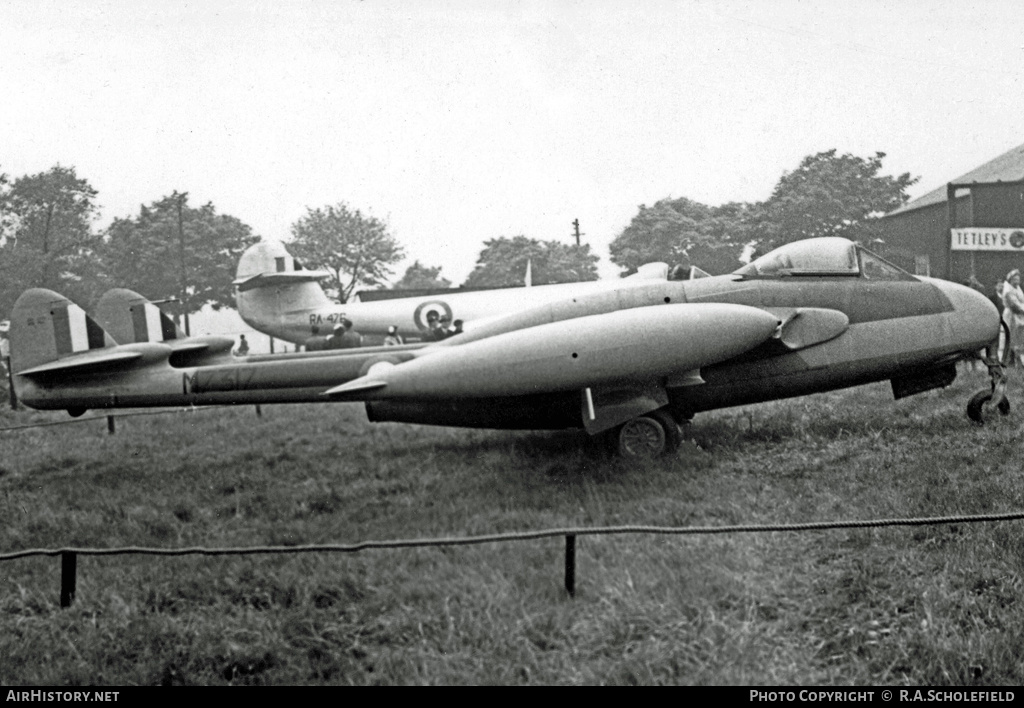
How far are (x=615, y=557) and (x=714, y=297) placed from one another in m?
3.67

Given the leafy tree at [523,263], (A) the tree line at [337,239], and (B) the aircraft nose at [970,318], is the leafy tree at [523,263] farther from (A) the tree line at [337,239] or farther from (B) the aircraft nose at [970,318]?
(B) the aircraft nose at [970,318]

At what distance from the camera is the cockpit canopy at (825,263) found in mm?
7066

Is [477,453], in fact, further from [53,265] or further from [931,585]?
[53,265]

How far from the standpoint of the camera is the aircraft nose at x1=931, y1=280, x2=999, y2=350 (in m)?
6.90

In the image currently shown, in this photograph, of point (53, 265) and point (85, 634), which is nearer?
point (85, 634)

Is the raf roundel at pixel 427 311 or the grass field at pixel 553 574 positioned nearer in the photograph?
the grass field at pixel 553 574

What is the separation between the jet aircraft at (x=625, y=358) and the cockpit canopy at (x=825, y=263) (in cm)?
2

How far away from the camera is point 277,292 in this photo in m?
19.6

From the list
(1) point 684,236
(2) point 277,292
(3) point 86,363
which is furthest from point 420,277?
(3) point 86,363

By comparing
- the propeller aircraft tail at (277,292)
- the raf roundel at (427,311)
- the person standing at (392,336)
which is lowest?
the person standing at (392,336)

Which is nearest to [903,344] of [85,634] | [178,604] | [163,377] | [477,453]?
[477,453]

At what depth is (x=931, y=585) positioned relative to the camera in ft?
11.8

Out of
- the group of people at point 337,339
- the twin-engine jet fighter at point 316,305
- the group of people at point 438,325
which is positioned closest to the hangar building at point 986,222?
the twin-engine jet fighter at point 316,305

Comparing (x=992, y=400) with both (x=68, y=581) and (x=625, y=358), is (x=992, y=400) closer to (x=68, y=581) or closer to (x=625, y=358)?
(x=625, y=358)
